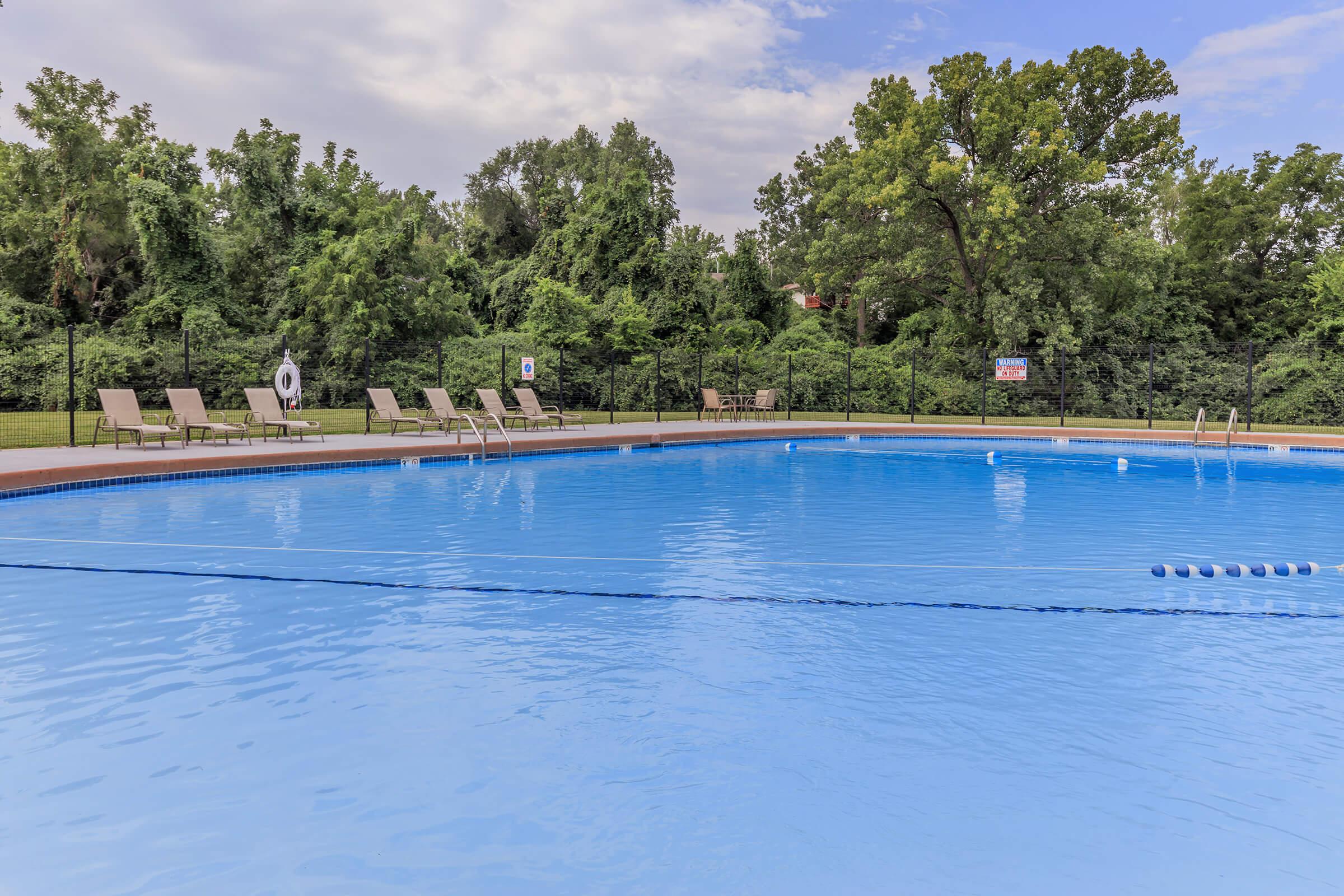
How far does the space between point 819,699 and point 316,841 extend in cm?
220

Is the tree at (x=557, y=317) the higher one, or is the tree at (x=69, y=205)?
the tree at (x=69, y=205)

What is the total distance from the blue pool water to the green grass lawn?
346 inches

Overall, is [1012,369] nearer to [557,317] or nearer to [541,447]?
[557,317]

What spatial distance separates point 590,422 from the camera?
23812 mm

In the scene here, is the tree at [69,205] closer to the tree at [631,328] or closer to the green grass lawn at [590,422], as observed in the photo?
the green grass lawn at [590,422]

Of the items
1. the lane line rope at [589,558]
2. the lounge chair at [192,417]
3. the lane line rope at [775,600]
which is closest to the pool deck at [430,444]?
the lounge chair at [192,417]

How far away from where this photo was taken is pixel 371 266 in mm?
27781

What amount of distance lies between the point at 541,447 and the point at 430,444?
209 cm

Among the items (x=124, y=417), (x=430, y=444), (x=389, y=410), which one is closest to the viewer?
(x=124, y=417)

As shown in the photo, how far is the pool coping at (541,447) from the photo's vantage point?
11094 millimetres

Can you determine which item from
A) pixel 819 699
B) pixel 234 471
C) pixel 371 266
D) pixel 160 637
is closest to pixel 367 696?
pixel 160 637

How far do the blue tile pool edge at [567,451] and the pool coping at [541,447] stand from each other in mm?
13

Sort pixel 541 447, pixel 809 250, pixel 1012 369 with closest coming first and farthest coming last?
pixel 541 447
pixel 1012 369
pixel 809 250

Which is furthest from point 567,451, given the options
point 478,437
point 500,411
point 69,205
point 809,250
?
point 69,205
